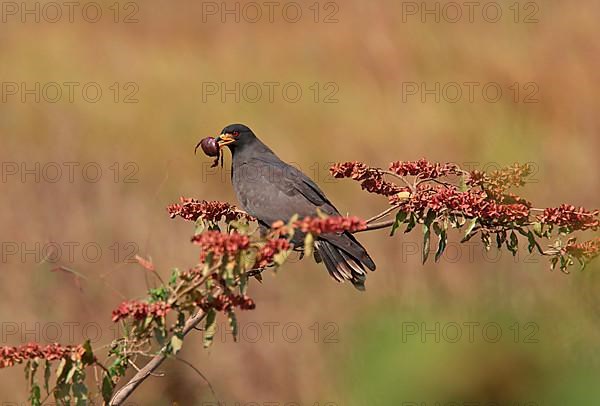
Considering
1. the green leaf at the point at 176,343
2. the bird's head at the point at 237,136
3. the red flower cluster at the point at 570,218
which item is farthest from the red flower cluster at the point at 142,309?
the bird's head at the point at 237,136

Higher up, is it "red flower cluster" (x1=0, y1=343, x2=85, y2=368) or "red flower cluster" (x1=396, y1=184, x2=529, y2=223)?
"red flower cluster" (x1=396, y1=184, x2=529, y2=223)

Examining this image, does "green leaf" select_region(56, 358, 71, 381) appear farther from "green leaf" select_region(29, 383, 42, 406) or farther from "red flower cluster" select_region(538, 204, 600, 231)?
"red flower cluster" select_region(538, 204, 600, 231)

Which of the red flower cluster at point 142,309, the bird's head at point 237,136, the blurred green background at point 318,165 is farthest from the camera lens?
the bird's head at point 237,136

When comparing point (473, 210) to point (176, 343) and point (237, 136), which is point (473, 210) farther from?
point (237, 136)

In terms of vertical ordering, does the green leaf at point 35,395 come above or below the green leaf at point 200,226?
below

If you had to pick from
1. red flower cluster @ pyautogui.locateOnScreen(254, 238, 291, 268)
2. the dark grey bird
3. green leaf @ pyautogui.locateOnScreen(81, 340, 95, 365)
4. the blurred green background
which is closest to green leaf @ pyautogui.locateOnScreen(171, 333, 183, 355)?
green leaf @ pyautogui.locateOnScreen(81, 340, 95, 365)

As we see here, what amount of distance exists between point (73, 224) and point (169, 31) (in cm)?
524

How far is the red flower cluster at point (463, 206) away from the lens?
12.8 feet

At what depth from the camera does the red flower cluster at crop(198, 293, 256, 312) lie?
315 cm


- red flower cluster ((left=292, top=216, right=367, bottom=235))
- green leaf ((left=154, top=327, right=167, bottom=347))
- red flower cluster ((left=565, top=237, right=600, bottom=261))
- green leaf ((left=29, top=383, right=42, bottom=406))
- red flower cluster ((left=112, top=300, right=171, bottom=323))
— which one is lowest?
green leaf ((left=29, top=383, right=42, bottom=406))

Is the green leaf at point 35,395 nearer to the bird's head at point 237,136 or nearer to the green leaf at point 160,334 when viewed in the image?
the green leaf at point 160,334

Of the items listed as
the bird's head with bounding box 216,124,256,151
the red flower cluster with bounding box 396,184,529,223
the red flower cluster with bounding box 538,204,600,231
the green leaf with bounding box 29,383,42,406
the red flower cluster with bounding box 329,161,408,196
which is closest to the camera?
the green leaf with bounding box 29,383,42,406

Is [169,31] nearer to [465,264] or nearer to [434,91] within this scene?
[434,91]

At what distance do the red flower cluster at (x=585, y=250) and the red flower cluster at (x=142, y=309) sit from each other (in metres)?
1.84
